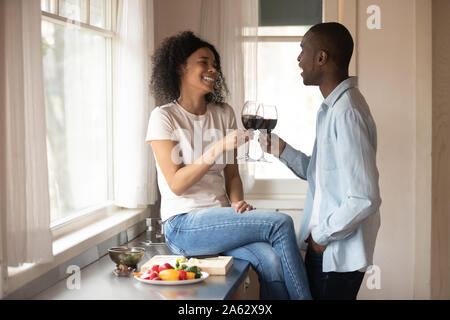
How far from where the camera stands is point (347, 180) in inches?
77.4

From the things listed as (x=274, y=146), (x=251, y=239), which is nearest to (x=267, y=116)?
(x=274, y=146)

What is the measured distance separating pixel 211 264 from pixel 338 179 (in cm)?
55

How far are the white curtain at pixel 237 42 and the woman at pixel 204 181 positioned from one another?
586mm

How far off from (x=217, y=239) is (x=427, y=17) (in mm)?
1837

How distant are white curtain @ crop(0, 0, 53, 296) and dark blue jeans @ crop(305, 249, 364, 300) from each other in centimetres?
96

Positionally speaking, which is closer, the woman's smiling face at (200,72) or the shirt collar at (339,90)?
the shirt collar at (339,90)

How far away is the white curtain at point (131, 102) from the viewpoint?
286 cm

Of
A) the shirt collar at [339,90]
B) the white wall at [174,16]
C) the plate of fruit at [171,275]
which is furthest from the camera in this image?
the white wall at [174,16]

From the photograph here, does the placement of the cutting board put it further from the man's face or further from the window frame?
the window frame

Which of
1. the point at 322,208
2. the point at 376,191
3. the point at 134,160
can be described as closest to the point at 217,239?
the point at 322,208

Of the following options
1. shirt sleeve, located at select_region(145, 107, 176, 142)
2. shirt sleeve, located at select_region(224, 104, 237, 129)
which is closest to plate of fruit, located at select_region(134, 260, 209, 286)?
shirt sleeve, located at select_region(145, 107, 176, 142)

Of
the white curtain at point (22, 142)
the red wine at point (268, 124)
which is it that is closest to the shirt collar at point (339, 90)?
the red wine at point (268, 124)

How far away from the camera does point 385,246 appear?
129 inches

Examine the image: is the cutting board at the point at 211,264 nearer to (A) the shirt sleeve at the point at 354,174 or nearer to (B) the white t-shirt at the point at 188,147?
(B) the white t-shirt at the point at 188,147
